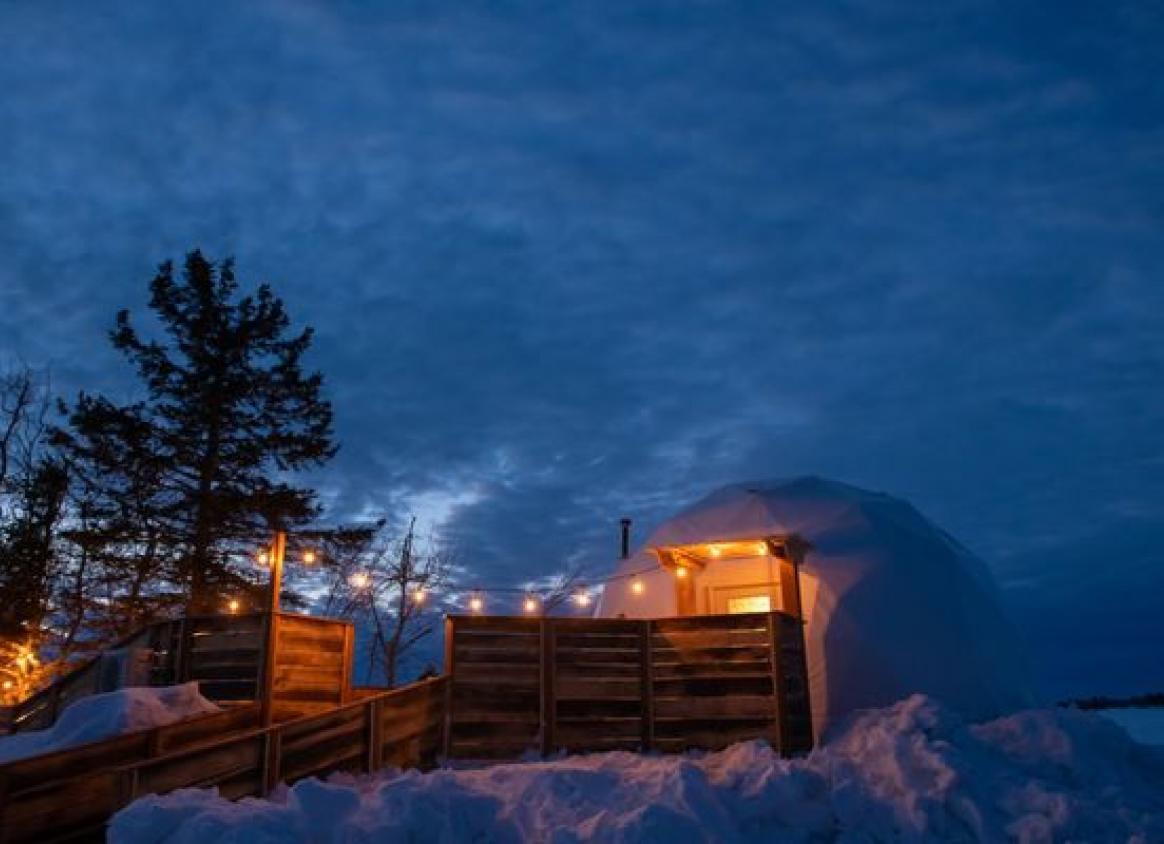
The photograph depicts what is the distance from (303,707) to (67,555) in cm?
1354

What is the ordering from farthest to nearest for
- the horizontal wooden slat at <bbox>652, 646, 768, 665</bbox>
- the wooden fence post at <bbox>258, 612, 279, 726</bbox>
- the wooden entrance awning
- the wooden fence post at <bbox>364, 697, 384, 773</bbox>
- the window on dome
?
the window on dome → the wooden entrance awning → the horizontal wooden slat at <bbox>652, 646, 768, 665</bbox> → the wooden fence post at <bbox>258, 612, 279, 726</bbox> → the wooden fence post at <bbox>364, 697, 384, 773</bbox>

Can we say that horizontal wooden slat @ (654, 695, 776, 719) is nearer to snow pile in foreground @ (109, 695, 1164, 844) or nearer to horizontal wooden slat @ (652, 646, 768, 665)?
horizontal wooden slat @ (652, 646, 768, 665)

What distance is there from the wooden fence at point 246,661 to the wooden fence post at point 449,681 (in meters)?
1.55

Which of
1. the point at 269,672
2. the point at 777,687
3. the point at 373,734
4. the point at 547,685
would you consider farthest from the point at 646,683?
the point at 269,672

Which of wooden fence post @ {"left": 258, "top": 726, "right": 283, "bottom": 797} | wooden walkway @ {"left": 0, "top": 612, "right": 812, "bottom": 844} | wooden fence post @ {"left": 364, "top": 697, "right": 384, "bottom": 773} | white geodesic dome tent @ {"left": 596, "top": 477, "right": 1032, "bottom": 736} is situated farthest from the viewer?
white geodesic dome tent @ {"left": 596, "top": 477, "right": 1032, "bottom": 736}

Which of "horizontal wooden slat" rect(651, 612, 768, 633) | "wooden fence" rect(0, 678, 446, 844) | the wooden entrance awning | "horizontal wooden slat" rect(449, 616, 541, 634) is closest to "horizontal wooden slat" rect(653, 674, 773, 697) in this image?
"horizontal wooden slat" rect(651, 612, 768, 633)

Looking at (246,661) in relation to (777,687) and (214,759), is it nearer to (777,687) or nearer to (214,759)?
(214,759)

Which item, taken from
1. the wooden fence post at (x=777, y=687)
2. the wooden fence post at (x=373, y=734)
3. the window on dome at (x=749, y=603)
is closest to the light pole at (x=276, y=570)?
the wooden fence post at (x=373, y=734)

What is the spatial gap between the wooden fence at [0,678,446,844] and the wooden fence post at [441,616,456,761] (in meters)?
0.08

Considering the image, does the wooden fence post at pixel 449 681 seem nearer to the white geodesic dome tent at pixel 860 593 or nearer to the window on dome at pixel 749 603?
the white geodesic dome tent at pixel 860 593

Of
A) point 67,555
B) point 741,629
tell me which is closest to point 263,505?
point 67,555

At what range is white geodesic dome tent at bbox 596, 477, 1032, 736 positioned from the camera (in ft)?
49.5

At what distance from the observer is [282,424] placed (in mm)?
23344

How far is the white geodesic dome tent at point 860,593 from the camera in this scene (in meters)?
15.1
